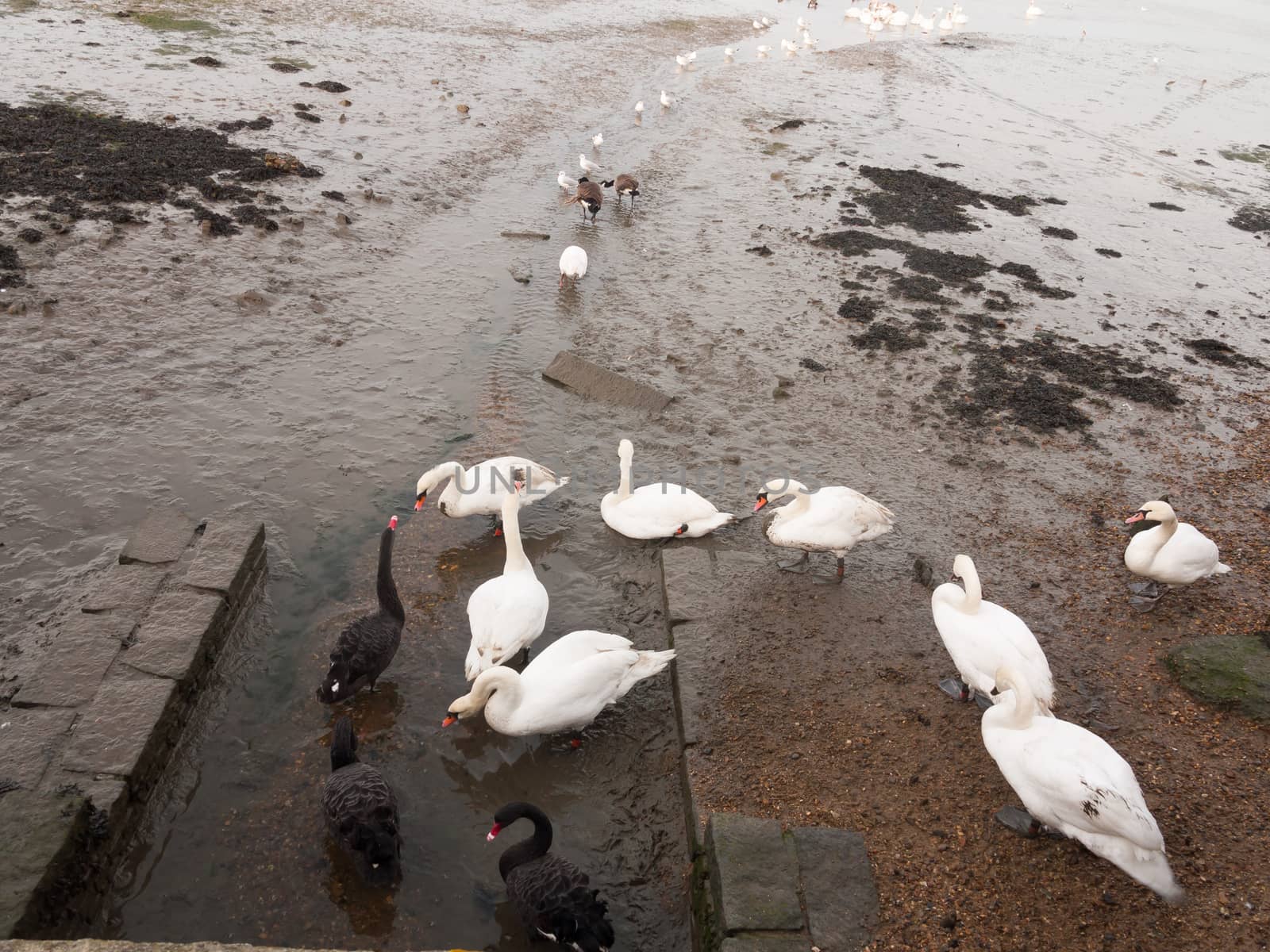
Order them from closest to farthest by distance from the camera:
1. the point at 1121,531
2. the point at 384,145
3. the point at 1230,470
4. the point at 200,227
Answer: the point at 1121,531, the point at 1230,470, the point at 200,227, the point at 384,145

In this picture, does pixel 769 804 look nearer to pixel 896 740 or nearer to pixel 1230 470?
pixel 896 740

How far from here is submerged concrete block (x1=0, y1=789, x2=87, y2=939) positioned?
147 inches

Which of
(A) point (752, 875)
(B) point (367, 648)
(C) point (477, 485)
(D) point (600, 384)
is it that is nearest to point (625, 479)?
(C) point (477, 485)

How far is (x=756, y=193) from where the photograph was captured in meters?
15.8

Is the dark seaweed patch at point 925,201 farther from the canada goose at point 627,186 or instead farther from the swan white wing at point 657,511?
the swan white wing at point 657,511

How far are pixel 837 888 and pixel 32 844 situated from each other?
4012 millimetres

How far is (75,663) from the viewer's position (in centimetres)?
511

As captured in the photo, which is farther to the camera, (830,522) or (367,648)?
(830,522)

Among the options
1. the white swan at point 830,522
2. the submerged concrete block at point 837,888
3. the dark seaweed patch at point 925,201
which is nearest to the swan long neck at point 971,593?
the white swan at point 830,522

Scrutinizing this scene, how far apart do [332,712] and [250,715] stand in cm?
51

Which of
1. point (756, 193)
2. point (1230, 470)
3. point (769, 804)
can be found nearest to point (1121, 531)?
point (1230, 470)

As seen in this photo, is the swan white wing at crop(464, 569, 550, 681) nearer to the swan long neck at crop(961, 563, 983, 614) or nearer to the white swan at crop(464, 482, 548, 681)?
the white swan at crop(464, 482, 548, 681)

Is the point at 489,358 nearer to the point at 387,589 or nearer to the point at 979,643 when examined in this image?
the point at 387,589

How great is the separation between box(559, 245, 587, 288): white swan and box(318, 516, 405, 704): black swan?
6543 millimetres
